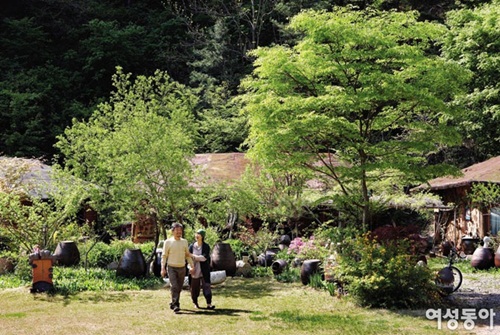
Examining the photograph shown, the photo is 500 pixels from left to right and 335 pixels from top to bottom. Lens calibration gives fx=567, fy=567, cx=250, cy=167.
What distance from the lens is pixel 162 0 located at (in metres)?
41.7

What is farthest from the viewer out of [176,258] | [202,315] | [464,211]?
[464,211]

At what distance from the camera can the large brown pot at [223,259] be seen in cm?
1529

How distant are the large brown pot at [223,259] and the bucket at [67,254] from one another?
439 centimetres

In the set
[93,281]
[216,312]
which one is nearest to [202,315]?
[216,312]

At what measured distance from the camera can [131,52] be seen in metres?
35.9

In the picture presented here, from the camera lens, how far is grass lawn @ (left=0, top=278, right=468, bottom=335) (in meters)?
8.91

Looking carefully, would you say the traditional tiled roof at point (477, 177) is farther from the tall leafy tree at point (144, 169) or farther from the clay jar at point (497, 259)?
the tall leafy tree at point (144, 169)

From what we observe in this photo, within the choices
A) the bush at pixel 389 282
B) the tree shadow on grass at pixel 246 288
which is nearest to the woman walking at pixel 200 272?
the tree shadow on grass at pixel 246 288

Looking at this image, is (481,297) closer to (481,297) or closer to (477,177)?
(481,297)

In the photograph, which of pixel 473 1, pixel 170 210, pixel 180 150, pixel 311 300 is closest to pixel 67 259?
pixel 170 210

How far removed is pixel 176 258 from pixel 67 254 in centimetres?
761

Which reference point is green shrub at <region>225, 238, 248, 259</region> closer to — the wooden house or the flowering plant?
the flowering plant

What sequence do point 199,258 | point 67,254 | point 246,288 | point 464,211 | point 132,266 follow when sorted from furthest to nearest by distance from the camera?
1. point 464,211
2. point 67,254
3. point 132,266
4. point 246,288
5. point 199,258

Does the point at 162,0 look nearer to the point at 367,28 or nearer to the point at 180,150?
the point at 180,150
